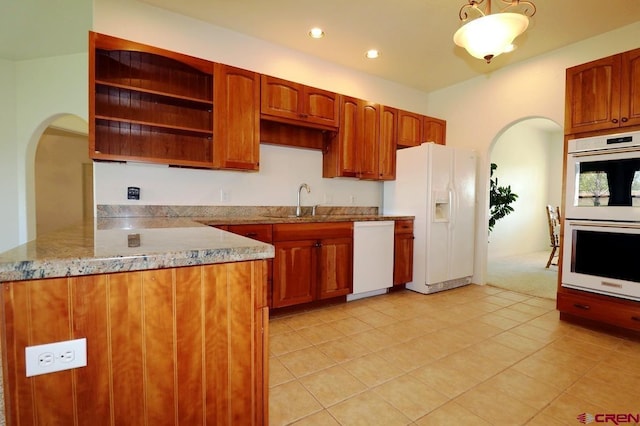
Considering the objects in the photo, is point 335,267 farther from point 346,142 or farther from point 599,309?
point 599,309

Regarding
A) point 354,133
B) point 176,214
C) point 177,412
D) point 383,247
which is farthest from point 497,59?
point 177,412

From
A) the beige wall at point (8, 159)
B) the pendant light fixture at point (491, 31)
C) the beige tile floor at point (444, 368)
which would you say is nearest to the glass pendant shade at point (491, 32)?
the pendant light fixture at point (491, 31)

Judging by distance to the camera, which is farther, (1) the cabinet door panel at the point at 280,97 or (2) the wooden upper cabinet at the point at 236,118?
(1) the cabinet door panel at the point at 280,97

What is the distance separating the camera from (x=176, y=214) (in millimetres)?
2902

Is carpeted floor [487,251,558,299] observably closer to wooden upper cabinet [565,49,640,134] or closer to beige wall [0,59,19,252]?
Result: wooden upper cabinet [565,49,640,134]

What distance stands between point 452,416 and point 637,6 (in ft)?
12.1

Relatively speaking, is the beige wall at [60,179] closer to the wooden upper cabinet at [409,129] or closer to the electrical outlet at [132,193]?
the electrical outlet at [132,193]

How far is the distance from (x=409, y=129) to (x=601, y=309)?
107 inches

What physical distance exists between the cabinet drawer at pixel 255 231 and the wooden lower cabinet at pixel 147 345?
173cm

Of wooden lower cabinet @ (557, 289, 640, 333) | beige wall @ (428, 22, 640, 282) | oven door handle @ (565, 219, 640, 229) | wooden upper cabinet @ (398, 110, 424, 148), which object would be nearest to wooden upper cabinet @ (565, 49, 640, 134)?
beige wall @ (428, 22, 640, 282)

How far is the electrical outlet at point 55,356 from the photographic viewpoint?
2.27 ft

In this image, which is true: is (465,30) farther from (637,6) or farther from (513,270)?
(513,270)

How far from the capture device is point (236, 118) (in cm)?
285

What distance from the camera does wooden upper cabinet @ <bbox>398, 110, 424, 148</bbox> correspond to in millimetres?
3973
